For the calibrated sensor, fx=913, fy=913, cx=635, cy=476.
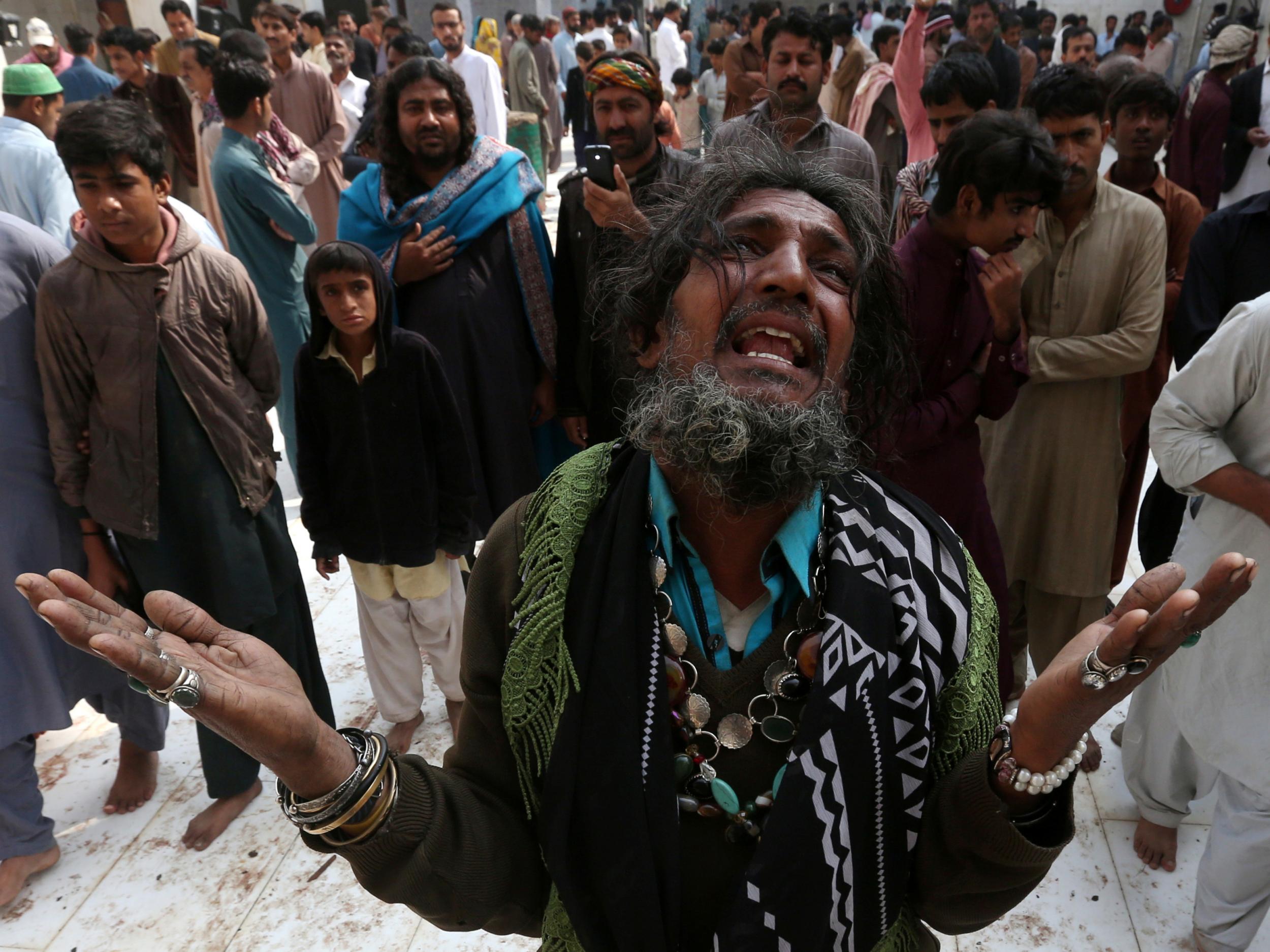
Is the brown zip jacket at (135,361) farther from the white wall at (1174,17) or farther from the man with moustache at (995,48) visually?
the white wall at (1174,17)

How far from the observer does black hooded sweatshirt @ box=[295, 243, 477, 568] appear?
2.87 metres

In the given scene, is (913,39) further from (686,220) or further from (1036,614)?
(686,220)

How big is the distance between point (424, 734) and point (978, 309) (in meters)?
2.41

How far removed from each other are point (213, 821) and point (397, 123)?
8.31ft

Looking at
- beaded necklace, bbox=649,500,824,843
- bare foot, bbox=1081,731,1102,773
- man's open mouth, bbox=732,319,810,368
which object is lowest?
bare foot, bbox=1081,731,1102,773

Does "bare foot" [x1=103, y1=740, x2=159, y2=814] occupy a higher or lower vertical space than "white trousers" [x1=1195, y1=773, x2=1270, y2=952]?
lower

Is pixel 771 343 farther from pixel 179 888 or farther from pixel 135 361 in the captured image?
pixel 179 888

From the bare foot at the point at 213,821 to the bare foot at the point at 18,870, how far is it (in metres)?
0.38

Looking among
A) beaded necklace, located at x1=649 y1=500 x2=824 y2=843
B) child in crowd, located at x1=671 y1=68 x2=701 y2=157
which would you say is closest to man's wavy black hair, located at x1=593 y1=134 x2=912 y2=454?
beaded necklace, located at x1=649 y1=500 x2=824 y2=843

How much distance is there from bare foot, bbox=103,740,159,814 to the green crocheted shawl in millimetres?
2391

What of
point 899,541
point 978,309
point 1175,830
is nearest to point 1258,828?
point 1175,830

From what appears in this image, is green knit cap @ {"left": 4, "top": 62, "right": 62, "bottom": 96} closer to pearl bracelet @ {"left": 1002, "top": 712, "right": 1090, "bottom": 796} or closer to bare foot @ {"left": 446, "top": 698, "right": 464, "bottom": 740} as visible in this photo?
bare foot @ {"left": 446, "top": 698, "right": 464, "bottom": 740}

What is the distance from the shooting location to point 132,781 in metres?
3.13

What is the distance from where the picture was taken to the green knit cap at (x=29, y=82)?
4285 mm
